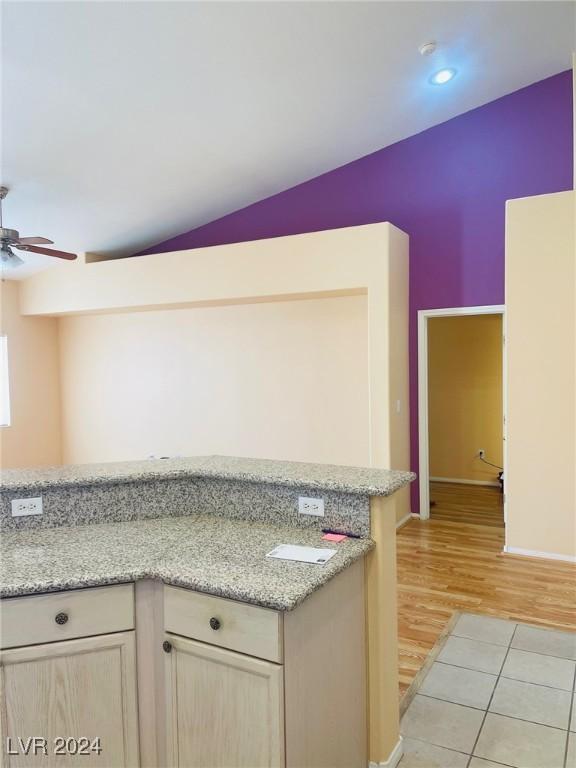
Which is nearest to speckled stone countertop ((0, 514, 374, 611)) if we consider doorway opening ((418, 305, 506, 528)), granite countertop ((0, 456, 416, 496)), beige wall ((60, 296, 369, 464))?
granite countertop ((0, 456, 416, 496))

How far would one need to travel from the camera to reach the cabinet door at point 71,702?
4.94 ft

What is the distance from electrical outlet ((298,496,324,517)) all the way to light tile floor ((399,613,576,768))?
3.28ft

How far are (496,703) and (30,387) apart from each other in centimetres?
653

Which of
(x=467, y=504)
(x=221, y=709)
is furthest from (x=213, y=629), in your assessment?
(x=467, y=504)

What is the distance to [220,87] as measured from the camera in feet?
12.1

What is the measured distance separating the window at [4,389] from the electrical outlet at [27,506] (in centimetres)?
553

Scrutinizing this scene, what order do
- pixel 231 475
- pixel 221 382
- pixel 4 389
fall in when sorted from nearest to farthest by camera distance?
pixel 231 475
pixel 221 382
pixel 4 389

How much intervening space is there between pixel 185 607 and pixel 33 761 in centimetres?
61

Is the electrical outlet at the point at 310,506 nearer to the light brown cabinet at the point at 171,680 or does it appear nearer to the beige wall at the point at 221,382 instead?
the light brown cabinet at the point at 171,680

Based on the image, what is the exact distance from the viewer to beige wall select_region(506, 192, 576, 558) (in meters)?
3.95

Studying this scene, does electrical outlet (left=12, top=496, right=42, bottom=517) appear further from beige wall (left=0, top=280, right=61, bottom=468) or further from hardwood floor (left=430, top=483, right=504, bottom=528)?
beige wall (left=0, top=280, right=61, bottom=468)

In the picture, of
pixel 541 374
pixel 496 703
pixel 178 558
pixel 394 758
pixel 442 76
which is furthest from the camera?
pixel 442 76

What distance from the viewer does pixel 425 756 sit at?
201cm

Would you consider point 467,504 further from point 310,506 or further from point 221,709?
point 221,709
